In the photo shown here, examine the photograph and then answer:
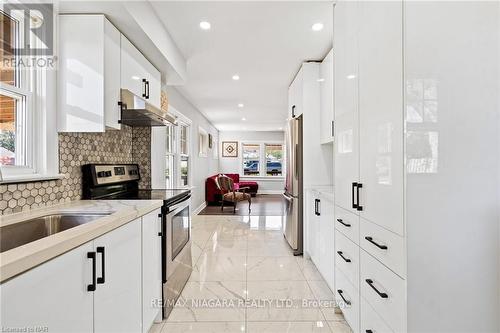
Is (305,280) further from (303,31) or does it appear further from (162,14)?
(162,14)

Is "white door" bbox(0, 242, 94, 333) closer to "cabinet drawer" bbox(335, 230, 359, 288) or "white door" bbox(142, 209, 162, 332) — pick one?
"white door" bbox(142, 209, 162, 332)

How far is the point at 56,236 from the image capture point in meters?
1.02

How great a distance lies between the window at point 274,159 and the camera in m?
10.7

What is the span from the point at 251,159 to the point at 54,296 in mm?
9801

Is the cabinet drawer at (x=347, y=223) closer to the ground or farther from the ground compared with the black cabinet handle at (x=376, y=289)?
farther from the ground

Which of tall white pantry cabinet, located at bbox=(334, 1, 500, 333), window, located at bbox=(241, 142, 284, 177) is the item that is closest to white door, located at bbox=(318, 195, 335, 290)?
tall white pantry cabinet, located at bbox=(334, 1, 500, 333)

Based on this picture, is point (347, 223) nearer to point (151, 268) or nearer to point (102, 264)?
point (151, 268)

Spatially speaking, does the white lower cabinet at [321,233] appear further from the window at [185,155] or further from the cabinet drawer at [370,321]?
the window at [185,155]

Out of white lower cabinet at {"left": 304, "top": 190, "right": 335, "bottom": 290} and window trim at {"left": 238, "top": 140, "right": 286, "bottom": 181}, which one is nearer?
white lower cabinet at {"left": 304, "top": 190, "right": 335, "bottom": 290}

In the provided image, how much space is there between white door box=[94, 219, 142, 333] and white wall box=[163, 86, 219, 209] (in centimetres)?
327

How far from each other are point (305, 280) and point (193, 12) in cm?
275

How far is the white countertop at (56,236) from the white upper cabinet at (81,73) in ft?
1.95

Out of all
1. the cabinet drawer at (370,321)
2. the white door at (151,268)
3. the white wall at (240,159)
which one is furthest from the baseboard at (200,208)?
the cabinet drawer at (370,321)

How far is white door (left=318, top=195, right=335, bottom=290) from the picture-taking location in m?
2.41
